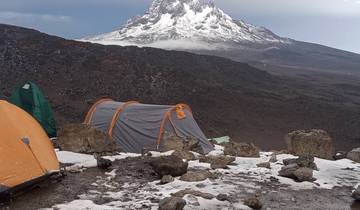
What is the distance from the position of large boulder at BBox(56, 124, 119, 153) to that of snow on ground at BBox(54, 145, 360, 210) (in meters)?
0.33

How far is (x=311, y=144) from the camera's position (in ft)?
47.4

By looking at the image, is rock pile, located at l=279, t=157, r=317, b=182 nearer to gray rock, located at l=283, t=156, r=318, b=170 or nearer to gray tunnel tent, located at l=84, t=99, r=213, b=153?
gray rock, located at l=283, t=156, r=318, b=170

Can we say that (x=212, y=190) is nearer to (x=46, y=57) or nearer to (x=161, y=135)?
(x=161, y=135)

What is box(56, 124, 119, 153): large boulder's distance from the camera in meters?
12.5

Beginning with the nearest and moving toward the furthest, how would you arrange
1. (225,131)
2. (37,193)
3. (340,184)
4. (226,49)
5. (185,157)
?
(37,193) → (340,184) → (185,157) → (225,131) → (226,49)

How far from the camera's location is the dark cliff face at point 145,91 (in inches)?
1331

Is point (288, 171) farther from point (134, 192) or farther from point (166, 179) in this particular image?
point (134, 192)

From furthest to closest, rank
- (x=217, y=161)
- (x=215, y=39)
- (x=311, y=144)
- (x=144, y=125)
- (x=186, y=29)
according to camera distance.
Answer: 1. (x=186, y=29)
2. (x=215, y=39)
3. (x=311, y=144)
4. (x=144, y=125)
5. (x=217, y=161)

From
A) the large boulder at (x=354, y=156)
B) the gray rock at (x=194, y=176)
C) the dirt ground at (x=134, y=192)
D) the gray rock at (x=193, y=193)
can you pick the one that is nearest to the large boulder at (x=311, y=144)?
the large boulder at (x=354, y=156)

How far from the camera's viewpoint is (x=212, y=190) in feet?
31.1

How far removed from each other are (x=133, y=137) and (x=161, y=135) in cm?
94

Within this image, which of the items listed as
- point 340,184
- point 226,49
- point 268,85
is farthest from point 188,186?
point 226,49

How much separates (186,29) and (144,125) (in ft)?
535

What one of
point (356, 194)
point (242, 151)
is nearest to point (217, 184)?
point (356, 194)
